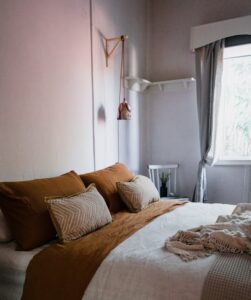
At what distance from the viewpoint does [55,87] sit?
7.16ft

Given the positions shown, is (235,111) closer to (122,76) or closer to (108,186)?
(122,76)

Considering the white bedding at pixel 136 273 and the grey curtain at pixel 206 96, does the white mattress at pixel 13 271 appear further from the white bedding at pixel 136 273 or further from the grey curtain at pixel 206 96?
the grey curtain at pixel 206 96

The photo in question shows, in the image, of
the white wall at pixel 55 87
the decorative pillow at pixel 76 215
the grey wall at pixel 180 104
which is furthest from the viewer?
the grey wall at pixel 180 104

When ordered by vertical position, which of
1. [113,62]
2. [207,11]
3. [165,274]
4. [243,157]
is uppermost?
[207,11]

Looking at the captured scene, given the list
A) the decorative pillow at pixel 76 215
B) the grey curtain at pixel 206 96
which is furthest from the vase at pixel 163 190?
the decorative pillow at pixel 76 215

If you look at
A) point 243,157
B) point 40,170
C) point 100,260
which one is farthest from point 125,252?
point 243,157

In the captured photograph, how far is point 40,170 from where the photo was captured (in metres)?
2.05

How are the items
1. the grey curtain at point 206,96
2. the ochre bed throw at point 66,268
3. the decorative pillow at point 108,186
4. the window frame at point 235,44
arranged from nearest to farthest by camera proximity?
the ochre bed throw at point 66,268
the decorative pillow at point 108,186
the window frame at point 235,44
the grey curtain at point 206,96

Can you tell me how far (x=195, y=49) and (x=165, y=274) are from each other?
2.76m

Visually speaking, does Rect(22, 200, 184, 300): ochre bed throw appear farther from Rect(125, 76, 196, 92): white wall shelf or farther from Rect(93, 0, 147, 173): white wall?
Rect(125, 76, 196, 92): white wall shelf

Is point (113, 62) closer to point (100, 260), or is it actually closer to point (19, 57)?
point (19, 57)

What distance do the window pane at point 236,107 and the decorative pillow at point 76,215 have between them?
2.18 metres

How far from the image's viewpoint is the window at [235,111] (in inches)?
129

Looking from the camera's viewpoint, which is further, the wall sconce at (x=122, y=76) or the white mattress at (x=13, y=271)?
the wall sconce at (x=122, y=76)
